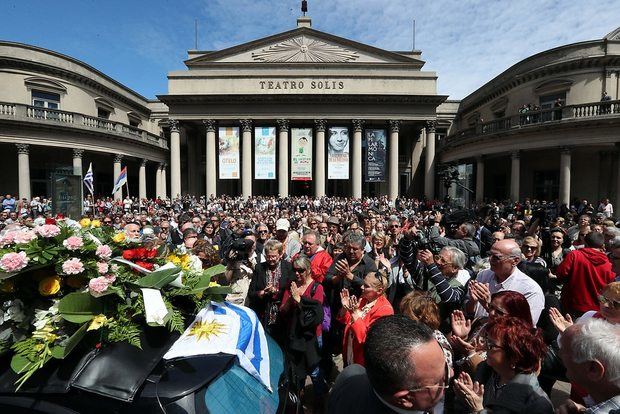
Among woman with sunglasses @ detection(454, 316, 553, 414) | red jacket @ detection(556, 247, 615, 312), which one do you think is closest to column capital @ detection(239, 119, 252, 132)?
red jacket @ detection(556, 247, 615, 312)

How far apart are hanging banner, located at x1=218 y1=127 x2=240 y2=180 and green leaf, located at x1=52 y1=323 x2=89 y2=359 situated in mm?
27272

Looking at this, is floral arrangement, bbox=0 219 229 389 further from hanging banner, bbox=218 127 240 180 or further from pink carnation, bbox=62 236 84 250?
hanging banner, bbox=218 127 240 180

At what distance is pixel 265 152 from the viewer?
93.8 feet

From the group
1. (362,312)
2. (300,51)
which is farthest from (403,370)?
(300,51)

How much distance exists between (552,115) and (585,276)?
20.3 m

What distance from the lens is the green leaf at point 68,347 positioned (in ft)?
6.15

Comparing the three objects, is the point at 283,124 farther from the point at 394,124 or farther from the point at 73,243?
the point at 73,243

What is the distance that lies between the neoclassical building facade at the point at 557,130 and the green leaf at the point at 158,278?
76.8ft

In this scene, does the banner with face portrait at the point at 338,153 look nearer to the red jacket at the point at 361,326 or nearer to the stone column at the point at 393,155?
the stone column at the point at 393,155

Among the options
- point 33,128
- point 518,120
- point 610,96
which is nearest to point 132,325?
point 518,120

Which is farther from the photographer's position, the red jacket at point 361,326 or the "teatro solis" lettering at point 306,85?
the "teatro solis" lettering at point 306,85

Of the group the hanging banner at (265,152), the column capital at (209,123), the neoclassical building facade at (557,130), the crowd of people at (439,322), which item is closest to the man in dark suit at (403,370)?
the crowd of people at (439,322)

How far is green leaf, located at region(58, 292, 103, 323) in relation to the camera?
200cm

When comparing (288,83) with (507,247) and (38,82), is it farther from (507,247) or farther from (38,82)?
(507,247)
